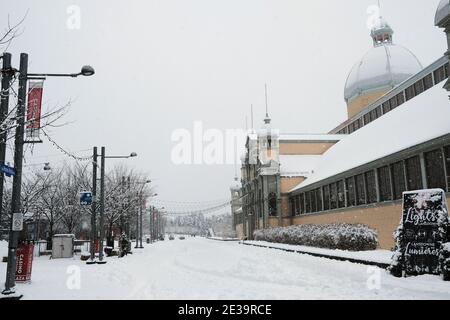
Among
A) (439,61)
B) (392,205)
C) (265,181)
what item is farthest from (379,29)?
(392,205)

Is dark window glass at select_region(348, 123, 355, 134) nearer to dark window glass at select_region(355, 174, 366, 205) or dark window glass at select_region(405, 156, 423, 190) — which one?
dark window glass at select_region(355, 174, 366, 205)

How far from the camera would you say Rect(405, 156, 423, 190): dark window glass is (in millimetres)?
23906

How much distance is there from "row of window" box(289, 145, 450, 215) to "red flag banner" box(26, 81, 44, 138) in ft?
63.5

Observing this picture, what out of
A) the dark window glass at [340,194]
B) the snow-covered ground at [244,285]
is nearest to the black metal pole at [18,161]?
the snow-covered ground at [244,285]

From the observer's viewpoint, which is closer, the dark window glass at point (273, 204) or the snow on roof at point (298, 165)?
the dark window glass at point (273, 204)

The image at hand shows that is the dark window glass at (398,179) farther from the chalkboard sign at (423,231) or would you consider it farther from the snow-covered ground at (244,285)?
the chalkboard sign at (423,231)

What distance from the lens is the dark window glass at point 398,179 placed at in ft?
84.6

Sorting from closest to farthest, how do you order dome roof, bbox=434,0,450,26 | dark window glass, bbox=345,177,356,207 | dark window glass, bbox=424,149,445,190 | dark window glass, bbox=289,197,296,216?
dome roof, bbox=434,0,450,26, dark window glass, bbox=424,149,445,190, dark window glass, bbox=345,177,356,207, dark window glass, bbox=289,197,296,216

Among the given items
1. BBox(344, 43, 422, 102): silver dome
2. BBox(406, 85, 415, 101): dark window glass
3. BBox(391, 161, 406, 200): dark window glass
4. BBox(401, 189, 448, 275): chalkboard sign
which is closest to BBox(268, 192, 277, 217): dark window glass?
BBox(344, 43, 422, 102): silver dome

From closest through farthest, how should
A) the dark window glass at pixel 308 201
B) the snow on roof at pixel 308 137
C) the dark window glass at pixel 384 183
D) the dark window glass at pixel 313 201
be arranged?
the dark window glass at pixel 384 183, the dark window glass at pixel 313 201, the dark window glass at pixel 308 201, the snow on roof at pixel 308 137

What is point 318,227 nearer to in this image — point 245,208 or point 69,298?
point 69,298

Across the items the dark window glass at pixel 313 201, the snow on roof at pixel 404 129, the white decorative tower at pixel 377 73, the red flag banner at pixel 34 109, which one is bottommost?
the dark window glass at pixel 313 201

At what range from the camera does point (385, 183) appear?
2805 centimetres

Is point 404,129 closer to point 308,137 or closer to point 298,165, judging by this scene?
point 298,165
